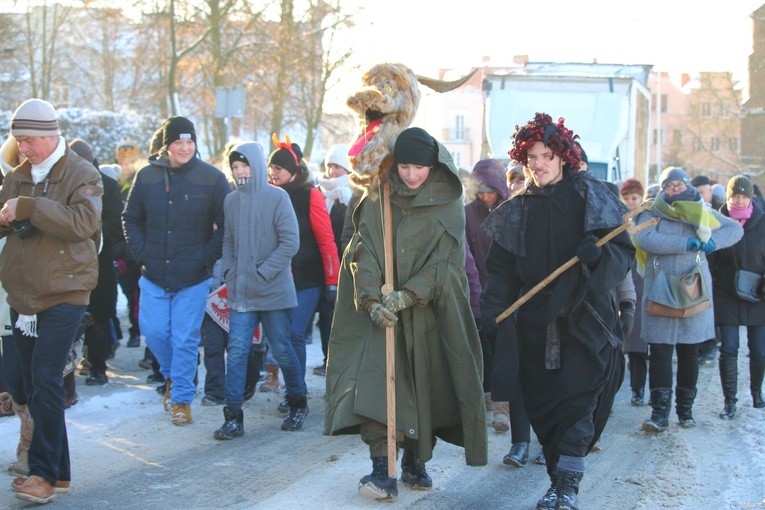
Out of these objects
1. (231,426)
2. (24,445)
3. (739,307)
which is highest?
(739,307)

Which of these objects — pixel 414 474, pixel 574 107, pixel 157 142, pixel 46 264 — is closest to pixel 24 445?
pixel 46 264

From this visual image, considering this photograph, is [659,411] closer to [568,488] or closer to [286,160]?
[568,488]

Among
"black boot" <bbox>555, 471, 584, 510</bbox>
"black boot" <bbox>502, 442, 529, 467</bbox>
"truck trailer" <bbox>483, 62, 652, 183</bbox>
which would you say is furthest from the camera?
"truck trailer" <bbox>483, 62, 652, 183</bbox>

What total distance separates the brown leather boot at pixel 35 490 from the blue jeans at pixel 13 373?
73 cm

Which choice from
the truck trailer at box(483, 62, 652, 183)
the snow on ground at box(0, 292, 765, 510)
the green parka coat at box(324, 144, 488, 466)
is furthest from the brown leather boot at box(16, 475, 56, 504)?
the truck trailer at box(483, 62, 652, 183)

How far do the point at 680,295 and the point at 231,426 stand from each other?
366cm

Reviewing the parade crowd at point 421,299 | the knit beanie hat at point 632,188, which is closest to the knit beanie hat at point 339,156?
the knit beanie hat at point 632,188

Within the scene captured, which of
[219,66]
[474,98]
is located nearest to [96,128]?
[219,66]

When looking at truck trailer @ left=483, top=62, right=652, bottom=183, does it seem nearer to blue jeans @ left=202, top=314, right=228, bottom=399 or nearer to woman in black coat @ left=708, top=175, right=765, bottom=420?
woman in black coat @ left=708, top=175, right=765, bottom=420

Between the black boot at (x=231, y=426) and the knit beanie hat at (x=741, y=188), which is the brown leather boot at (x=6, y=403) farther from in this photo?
the knit beanie hat at (x=741, y=188)

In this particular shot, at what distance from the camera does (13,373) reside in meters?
6.45

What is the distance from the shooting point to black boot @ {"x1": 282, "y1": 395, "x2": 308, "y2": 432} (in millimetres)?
8086

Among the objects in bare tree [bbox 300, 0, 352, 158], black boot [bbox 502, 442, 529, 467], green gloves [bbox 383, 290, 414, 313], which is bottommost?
black boot [bbox 502, 442, 529, 467]

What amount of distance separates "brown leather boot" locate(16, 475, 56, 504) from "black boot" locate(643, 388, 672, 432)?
15.2ft
